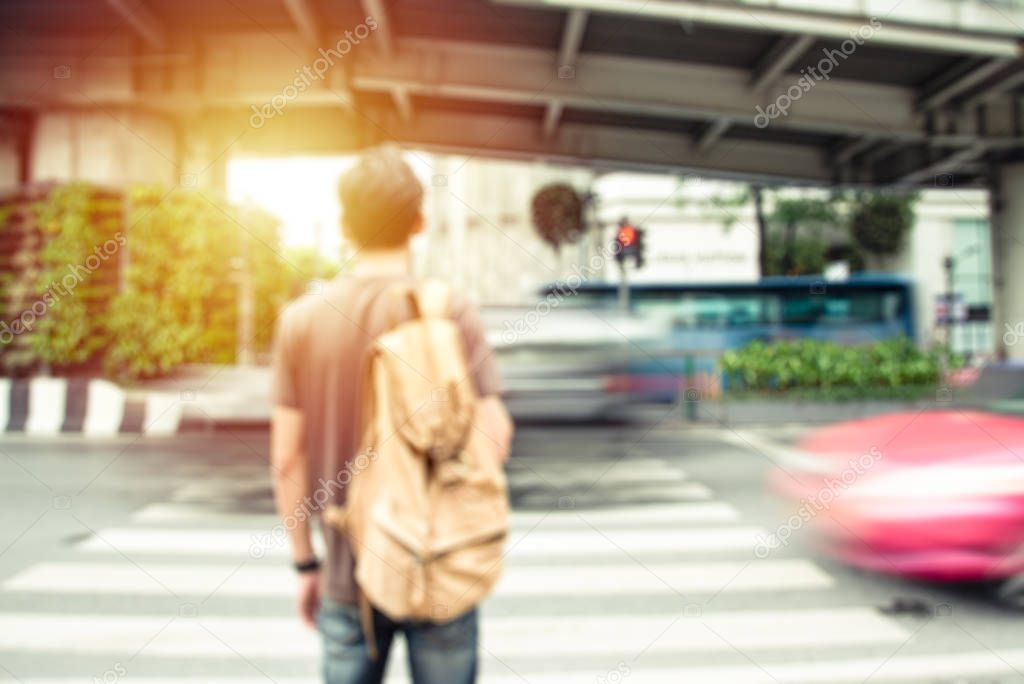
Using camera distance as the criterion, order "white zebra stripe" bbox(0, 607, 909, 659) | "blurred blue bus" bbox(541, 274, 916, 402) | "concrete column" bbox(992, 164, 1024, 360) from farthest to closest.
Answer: "blurred blue bus" bbox(541, 274, 916, 402), "concrete column" bbox(992, 164, 1024, 360), "white zebra stripe" bbox(0, 607, 909, 659)

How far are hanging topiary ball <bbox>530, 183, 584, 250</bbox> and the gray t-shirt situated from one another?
80.4ft

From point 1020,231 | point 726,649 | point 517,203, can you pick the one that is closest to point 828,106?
point 1020,231

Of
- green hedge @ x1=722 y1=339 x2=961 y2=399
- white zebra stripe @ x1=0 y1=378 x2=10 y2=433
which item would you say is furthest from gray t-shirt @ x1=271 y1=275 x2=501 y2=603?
green hedge @ x1=722 y1=339 x2=961 y2=399

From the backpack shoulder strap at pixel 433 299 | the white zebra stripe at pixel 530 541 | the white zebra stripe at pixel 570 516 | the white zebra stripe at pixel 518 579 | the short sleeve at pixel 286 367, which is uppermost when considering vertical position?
the backpack shoulder strap at pixel 433 299

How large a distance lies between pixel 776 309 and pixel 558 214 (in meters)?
8.97

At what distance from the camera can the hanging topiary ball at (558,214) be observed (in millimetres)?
26438

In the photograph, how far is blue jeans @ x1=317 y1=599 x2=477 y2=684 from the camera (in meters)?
1.72

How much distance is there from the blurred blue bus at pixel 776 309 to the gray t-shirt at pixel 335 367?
58.6ft

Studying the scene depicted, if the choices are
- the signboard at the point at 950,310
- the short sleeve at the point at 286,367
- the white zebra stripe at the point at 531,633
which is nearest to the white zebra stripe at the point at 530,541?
the white zebra stripe at the point at 531,633

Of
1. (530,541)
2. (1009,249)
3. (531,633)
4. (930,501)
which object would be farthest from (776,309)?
(531,633)

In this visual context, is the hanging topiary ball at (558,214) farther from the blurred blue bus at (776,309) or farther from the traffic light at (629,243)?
the traffic light at (629,243)

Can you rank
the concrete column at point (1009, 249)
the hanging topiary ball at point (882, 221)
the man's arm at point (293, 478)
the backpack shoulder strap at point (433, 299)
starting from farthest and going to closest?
the hanging topiary ball at point (882, 221)
the concrete column at point (1009, 249)
the man's arm at point (293, 478)
the backpack shoulder strap at point (433, 299)

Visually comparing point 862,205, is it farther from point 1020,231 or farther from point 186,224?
point 186,224

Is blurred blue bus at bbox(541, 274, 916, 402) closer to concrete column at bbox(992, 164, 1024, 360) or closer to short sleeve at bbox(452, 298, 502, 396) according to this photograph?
concrete column at bbox(992, 164, 1024, 360)
